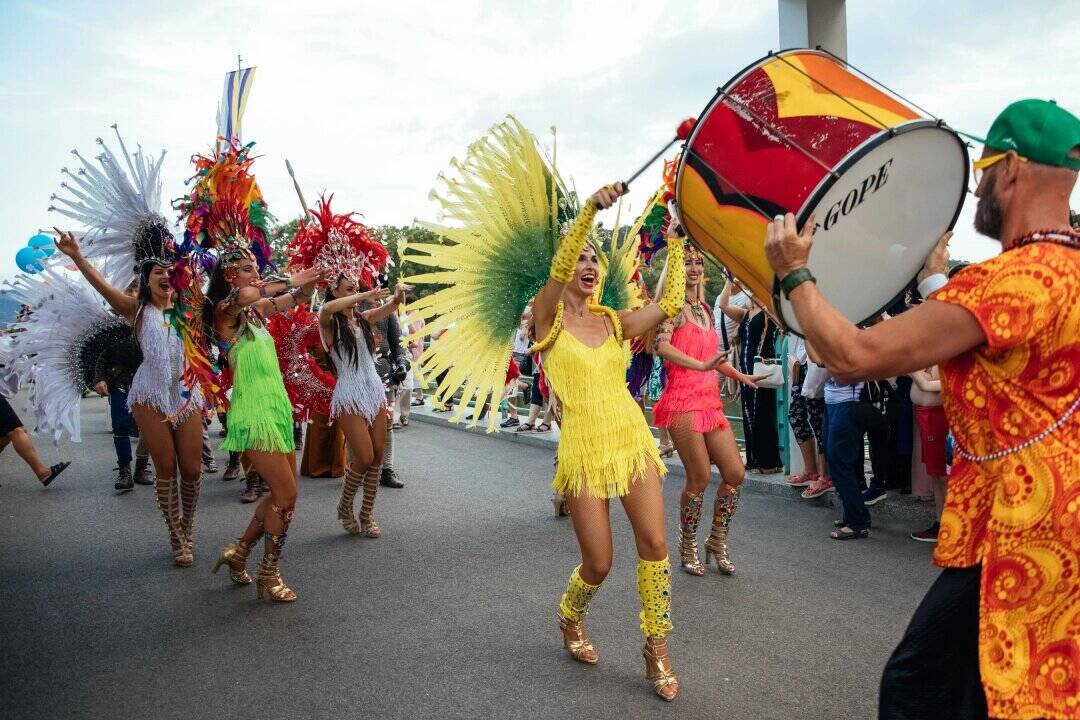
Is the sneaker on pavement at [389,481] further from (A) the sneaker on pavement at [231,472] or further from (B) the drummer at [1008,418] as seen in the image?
(B) the drummer at [1008,418]

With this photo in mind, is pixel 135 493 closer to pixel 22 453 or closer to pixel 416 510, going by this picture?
pixel 22 453

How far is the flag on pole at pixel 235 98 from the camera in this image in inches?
268

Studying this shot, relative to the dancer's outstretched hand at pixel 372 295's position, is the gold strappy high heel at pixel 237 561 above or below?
below

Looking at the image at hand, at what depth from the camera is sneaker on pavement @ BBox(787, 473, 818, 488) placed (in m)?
7.30

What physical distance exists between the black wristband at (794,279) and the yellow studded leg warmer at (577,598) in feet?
7.52

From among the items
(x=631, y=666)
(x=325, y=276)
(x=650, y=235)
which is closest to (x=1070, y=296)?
(x=631, y=666)

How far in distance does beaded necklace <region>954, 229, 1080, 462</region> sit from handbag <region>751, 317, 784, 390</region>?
5157mm

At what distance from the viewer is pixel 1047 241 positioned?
1.83 metres

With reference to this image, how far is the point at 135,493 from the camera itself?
27.7 ft

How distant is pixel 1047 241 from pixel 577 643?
2902mm

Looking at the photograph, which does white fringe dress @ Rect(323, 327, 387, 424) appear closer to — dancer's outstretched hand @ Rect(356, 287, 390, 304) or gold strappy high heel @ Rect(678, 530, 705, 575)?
dancer's outstretched hand @ Rect(356, 287, 390, 304)

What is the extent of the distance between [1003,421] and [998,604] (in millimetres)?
401

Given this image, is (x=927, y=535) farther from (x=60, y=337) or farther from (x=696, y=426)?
(x=60, y=337)

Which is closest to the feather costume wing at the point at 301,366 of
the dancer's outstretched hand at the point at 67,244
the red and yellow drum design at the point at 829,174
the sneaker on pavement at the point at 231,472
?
the dancer's outstretched hand at the point at 67,244
